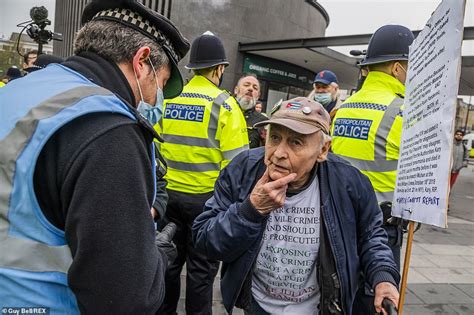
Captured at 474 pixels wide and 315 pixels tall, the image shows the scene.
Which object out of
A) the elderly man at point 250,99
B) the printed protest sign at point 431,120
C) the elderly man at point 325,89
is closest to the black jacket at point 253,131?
the elderly man at point 250,99

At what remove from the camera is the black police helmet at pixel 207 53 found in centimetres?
332

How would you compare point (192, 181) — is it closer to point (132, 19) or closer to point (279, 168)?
point (279, 168)

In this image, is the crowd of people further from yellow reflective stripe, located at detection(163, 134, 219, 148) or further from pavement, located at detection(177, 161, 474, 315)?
pavement, located at detection(177, 161, 474, 315)

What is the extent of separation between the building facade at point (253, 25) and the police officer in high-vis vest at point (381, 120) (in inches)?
376

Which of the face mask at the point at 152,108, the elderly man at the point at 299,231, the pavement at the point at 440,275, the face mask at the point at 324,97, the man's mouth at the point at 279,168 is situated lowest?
the pavement at the point at 440,275

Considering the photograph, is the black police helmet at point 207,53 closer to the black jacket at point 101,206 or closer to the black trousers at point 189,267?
the black trousers at point 189,267

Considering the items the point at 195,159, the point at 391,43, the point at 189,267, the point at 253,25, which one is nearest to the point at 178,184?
the point at 195,159

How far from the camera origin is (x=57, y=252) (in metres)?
1.04

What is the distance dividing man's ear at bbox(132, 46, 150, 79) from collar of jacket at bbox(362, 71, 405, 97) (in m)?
1.87

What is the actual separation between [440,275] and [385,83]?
335 centimetres

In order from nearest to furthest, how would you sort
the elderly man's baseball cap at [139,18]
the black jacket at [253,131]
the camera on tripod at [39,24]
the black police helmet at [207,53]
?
the elderly man's baseball cap at [139,18] → the black police helmet at [207,53] → the black jacket at [253,131] → the camera on tripod at [39,24]

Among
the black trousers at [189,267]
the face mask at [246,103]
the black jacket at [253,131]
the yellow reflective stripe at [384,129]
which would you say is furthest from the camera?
the black jacket at [253,131]

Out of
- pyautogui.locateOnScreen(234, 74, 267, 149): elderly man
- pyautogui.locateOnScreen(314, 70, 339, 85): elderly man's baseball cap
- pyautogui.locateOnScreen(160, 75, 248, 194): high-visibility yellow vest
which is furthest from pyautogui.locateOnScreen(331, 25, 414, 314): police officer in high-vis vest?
pyautogui.locateOnScreen(314, 70, 339, 85): elderly man's baseball cap

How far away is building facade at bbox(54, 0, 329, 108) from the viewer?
44.0 ft
